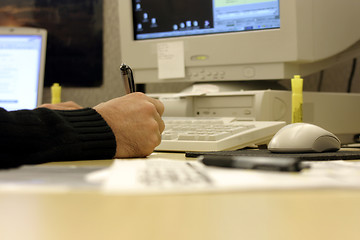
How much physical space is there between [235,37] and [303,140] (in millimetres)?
545

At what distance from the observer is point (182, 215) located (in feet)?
0.96

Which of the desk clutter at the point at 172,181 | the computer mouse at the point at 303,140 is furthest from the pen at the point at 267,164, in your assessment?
the computer mouse at the point at 303,140

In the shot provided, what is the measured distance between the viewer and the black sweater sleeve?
19.3 inches

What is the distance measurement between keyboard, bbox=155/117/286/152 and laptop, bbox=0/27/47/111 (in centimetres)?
76

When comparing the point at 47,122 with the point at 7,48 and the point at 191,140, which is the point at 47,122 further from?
the point at 7,48

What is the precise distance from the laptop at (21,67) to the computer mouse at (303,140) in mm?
1006

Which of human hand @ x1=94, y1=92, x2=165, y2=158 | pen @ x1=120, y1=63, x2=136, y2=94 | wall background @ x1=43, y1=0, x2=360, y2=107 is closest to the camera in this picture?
human hand @ x1=94, y1=92, x2=165, y2=158

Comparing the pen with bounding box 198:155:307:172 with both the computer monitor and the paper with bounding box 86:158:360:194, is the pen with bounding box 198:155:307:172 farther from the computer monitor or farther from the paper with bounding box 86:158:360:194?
the computer monitor

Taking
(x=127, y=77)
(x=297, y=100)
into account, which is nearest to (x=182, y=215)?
(x=127, y=77)

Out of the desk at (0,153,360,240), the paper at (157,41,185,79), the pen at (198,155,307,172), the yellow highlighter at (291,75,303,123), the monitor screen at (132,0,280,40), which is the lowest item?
the desk at (0,153,360,240)

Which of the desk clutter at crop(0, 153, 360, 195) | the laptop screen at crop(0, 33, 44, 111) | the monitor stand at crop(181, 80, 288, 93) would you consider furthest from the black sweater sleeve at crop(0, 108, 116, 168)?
the laptop screen at crop(0, 33, 44, 111)

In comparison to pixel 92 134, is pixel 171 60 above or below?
above

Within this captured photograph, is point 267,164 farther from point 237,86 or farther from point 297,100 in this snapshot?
point 237,86

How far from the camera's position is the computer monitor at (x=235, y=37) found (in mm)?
1023
